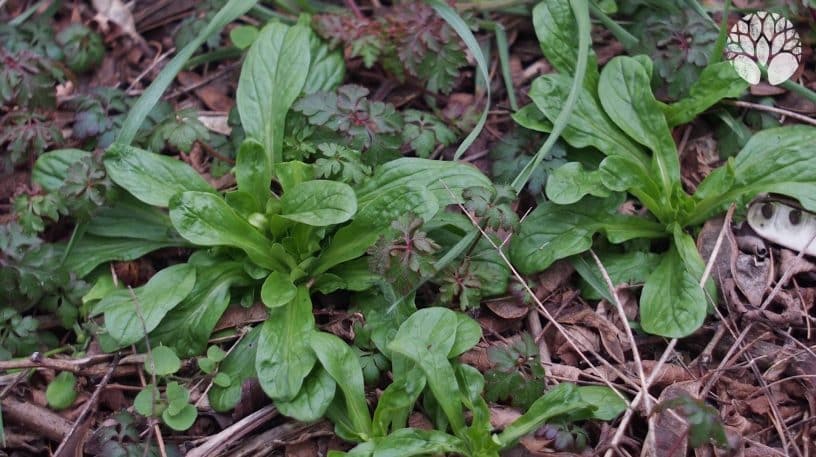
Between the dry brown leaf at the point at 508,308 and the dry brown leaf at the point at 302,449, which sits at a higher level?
the dry brown leaf at the point at 508,308

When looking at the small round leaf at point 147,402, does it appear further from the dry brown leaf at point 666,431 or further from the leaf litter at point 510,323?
the dry brown leaf at point 666,431

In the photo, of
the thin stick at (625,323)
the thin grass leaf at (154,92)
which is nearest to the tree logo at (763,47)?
the thin stick at (625,323)

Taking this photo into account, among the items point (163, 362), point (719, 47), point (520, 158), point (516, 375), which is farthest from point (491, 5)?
point (163, 362)

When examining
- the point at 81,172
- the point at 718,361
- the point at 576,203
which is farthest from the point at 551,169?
the point at 81,172

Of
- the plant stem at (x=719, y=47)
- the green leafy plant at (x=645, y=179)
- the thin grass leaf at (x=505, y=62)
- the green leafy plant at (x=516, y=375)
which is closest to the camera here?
the green leafy plant at (x=516, y=375)

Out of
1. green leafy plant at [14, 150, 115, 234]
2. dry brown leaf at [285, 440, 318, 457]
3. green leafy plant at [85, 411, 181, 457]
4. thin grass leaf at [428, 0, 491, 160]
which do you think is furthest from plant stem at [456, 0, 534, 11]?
green leafy plant at [85, 411, 181, 457]

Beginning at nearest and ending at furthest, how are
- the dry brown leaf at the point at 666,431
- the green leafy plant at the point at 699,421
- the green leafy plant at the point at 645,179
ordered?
→ the green leafy plant at the point at 699,421 < the dry brown leaf at the point at 666,431 < the green leafy plant at the point at 645,179
